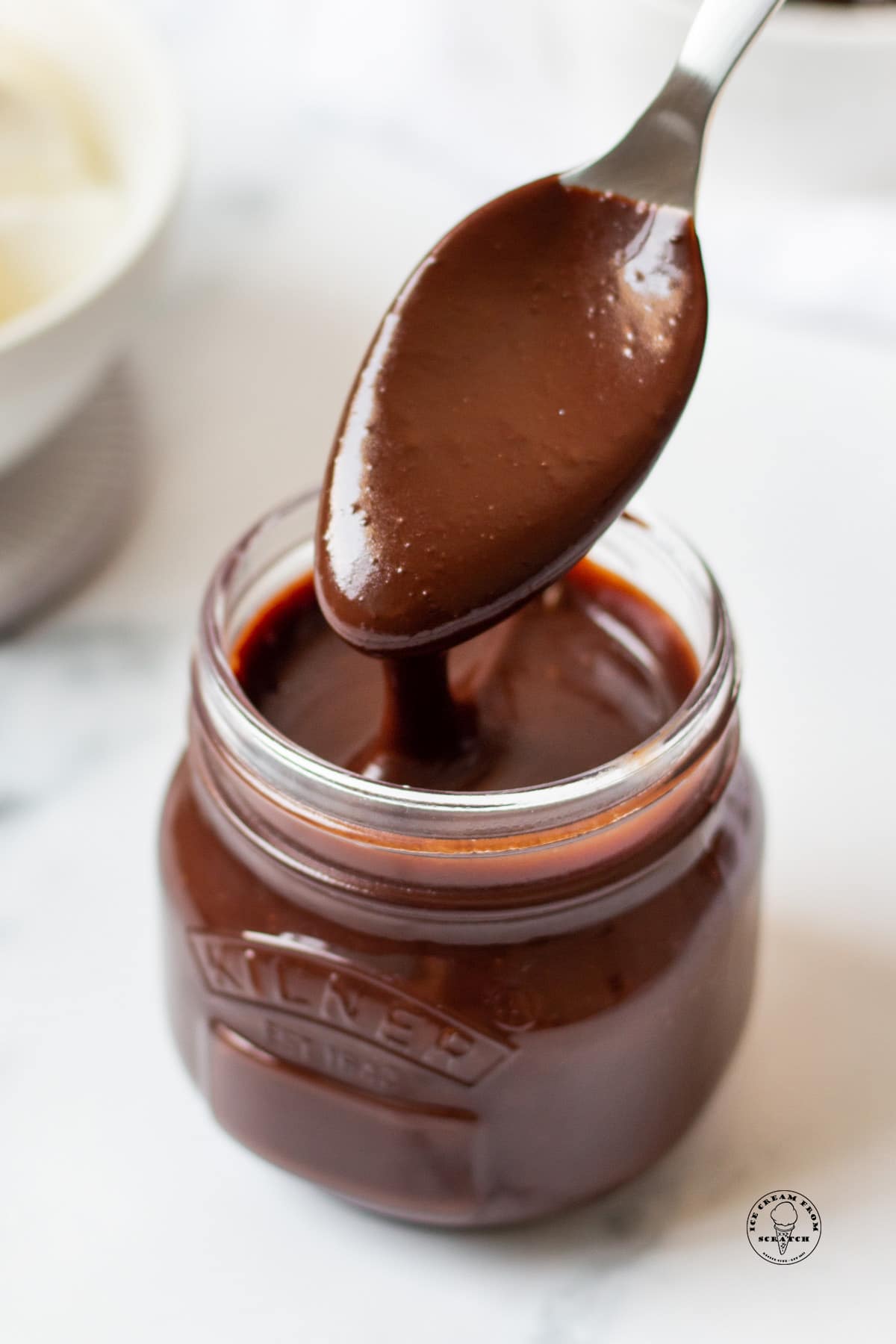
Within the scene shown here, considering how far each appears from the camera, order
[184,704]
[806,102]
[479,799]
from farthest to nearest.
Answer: [806,102]
[184,704]
[479,799]

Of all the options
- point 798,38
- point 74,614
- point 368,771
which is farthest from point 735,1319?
point 798,38

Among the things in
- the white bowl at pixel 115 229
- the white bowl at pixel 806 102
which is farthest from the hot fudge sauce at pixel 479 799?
the white bowl at pixel 806 102

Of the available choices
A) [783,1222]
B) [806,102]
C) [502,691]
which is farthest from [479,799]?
[806,102]

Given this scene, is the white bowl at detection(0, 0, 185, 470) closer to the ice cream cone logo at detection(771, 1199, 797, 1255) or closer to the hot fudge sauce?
the hot fudge sauce

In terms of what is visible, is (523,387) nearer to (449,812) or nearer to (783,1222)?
(449,812)

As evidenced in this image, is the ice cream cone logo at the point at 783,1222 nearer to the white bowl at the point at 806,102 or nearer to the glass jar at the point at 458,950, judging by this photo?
the glass jar at the point at 458,950

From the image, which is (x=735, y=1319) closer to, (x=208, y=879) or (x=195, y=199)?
(x=208, y=879)
